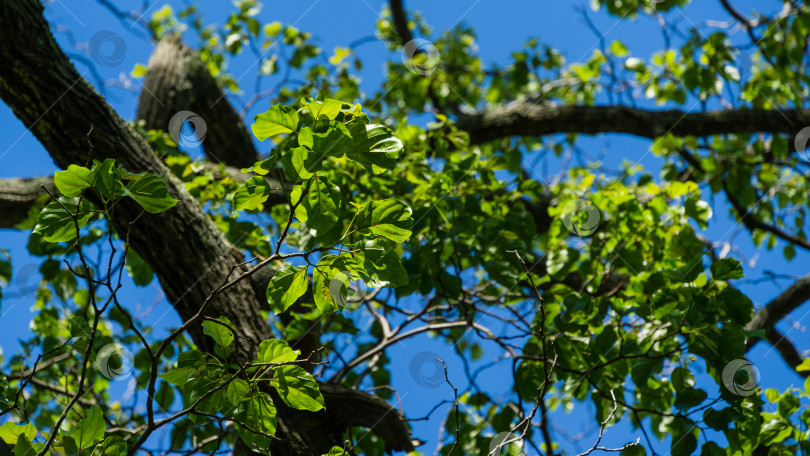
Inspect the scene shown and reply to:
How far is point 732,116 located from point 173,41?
3183mm

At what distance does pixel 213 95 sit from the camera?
402cm

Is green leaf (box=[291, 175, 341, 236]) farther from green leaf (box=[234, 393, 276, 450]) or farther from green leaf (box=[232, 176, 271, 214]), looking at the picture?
green leaf (box=[234, 393, 276, 450])

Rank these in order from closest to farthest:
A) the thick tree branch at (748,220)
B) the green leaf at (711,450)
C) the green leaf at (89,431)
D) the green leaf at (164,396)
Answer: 1. the green leaf at (89,431)
2. the green leaf at (711,450)
3. the green leaf at (164,396)
4. the thick tree branch at (748,220)

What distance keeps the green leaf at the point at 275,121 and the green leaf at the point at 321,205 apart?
0.11 m

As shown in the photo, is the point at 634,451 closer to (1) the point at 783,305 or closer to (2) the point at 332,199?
(2) the point at 332,199

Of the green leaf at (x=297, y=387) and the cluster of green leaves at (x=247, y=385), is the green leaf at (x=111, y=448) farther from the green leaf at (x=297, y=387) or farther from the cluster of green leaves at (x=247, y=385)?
the green leaf at (x=297, y=387)

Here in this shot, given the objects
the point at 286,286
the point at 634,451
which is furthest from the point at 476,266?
the point at 286,286

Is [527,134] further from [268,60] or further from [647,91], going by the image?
[268,60]

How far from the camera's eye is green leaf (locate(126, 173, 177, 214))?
1.29 meters

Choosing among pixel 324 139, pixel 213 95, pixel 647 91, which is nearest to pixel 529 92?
pixel 647 91

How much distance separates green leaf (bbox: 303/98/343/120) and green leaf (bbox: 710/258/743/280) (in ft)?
3.98

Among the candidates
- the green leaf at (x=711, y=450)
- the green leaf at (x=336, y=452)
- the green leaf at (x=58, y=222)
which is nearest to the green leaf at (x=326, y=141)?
the green leaf at (x=58, y=222)

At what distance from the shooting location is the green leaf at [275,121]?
125cm

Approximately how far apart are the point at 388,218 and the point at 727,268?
1109mm
